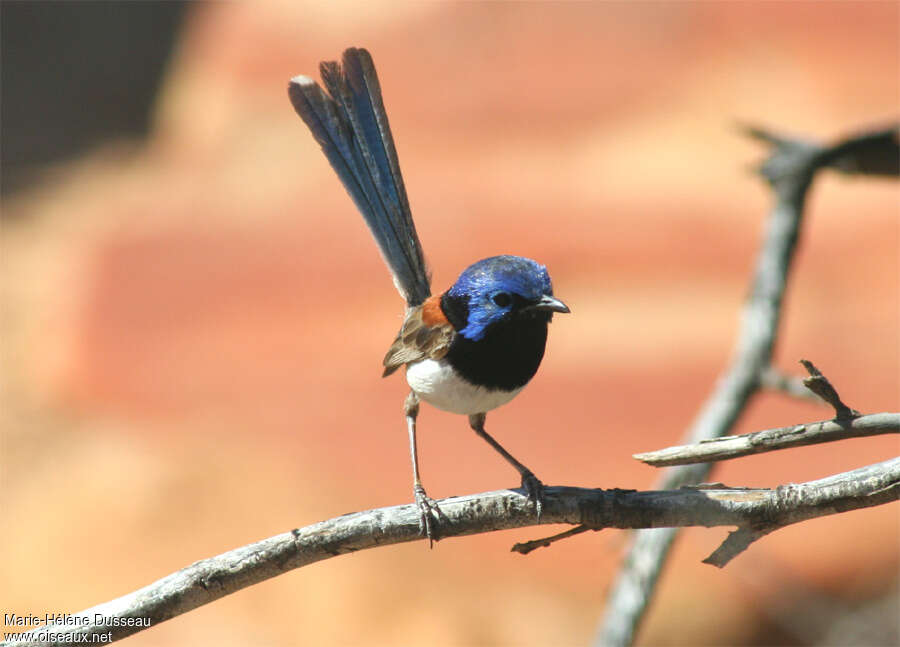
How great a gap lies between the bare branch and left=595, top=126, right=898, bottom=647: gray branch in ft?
4.85

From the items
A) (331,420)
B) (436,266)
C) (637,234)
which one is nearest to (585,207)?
(637,234)

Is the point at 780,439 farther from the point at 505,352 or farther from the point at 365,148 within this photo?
the point at 365,148

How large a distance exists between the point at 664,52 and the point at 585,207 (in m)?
2.01

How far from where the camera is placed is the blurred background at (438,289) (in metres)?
5.59

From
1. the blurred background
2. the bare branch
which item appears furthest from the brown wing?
the blurred background

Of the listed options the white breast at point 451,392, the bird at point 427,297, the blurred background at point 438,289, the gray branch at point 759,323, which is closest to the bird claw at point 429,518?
the bird at point 427,297

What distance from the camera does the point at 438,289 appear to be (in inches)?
281

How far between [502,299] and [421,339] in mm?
412

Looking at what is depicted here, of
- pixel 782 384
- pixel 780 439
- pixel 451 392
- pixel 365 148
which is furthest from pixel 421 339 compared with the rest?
pixel 782 384

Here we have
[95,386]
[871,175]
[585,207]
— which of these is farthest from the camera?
[585,207]

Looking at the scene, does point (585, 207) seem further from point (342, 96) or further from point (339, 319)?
point (342, 96)

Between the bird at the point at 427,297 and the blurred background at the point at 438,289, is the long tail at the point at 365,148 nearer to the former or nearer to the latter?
the bird at the point at 427,297

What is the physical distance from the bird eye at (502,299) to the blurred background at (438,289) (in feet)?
5.66

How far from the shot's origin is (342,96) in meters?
3.36
